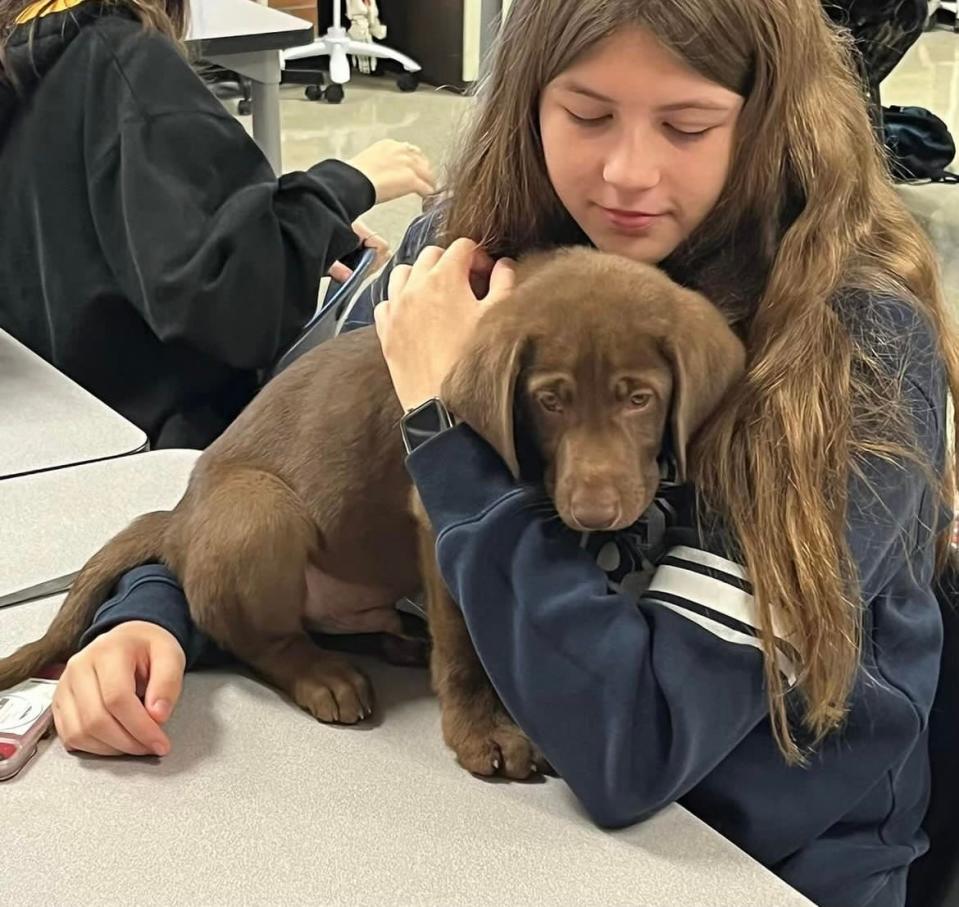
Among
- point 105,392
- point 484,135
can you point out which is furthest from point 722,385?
point 105,392

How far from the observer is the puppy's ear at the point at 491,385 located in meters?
1.10

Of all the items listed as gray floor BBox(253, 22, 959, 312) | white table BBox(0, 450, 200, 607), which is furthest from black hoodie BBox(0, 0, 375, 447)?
gray floor BBox(253, 22, 959, 312)

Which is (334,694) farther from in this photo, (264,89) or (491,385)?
(264,89)

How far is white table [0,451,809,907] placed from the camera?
0.96 metres

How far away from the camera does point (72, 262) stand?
A: 6.59 ft

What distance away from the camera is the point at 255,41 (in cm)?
287

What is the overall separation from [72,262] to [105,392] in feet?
0.67

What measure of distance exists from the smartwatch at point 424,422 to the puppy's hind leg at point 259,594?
199 mm

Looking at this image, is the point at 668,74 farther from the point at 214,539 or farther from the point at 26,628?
the point at 26,628

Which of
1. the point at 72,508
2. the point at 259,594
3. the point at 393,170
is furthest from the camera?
the point at 393,170

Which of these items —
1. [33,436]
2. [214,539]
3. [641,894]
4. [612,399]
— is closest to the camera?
[641,894]

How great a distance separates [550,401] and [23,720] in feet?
1.73

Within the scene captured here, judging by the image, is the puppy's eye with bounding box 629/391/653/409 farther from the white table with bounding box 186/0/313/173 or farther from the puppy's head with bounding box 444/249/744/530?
the white table with bounding box 186/0/313/173

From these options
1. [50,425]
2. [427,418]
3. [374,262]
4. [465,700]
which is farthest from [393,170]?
[465,700]
